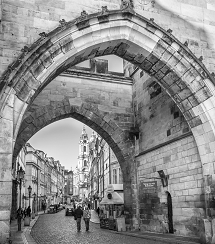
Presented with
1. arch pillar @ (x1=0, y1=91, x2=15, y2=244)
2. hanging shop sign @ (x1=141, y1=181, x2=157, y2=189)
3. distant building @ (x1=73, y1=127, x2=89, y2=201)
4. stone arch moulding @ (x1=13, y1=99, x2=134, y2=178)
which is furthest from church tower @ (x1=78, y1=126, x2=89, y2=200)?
arch pillar @ (x1=0, y1=91, x2=15, y2=244)

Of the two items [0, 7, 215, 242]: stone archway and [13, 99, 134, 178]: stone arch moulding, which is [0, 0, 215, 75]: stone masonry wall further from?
[13, 99, 134, 178]: stone arch moulding

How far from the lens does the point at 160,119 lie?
1382cm

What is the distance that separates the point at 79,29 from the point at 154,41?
7.63 ft

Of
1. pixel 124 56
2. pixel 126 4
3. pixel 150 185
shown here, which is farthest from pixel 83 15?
pixel 150 185

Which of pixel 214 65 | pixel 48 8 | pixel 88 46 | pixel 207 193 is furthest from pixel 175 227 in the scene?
pixel 48 8

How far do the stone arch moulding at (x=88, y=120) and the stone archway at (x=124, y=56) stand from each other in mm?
4859

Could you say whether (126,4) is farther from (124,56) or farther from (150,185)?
(150,185)

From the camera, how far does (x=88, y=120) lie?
15.7m

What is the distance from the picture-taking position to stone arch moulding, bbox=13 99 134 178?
14.9 m

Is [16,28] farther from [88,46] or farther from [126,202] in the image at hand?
[126,202]

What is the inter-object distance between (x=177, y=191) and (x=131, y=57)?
4.82m

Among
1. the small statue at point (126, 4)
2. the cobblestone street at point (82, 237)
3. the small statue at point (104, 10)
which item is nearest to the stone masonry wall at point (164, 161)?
the cobblestone street at point (82, 237)

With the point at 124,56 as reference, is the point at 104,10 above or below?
above

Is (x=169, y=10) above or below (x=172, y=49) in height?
above
